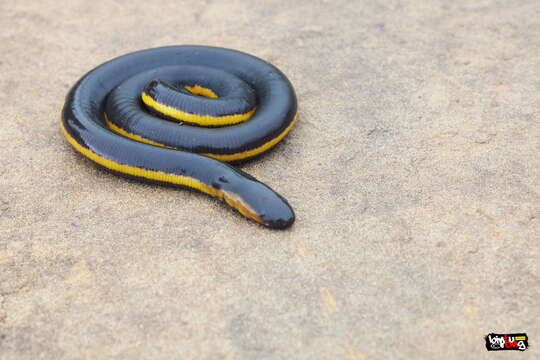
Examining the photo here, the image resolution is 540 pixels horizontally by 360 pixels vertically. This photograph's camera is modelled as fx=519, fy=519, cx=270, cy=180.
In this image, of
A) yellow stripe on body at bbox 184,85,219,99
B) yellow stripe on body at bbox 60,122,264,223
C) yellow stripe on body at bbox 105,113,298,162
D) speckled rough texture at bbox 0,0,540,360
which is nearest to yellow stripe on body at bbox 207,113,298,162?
yellow stripe on body at bbox 105,113,298,162

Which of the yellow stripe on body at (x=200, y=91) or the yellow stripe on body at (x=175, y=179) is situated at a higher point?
the yellow stripe on body at (x=200, y=91)

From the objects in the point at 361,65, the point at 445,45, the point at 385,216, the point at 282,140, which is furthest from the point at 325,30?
the point at 385,216

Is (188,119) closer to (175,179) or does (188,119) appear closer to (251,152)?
(251,152)

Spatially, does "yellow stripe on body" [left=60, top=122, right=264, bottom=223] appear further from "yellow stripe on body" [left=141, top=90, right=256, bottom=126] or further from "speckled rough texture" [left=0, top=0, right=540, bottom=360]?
"yellow stripe on body" [left=141, top=90, right=256, bottom=126]

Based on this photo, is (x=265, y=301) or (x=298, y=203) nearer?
(x=265, y=301)

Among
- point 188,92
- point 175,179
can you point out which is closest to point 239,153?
point 175,179

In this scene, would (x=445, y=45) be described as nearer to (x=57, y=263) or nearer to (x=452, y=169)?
(x=452, y=169)

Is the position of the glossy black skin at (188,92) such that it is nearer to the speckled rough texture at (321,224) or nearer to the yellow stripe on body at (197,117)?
Result: the yellow stripe on body at (197,117)

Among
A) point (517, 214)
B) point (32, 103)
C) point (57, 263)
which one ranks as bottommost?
point (517, 214)

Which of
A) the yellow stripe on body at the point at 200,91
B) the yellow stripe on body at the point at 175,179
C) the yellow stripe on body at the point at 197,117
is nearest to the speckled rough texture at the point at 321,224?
the yellow stripe on body at the point at 175,179
